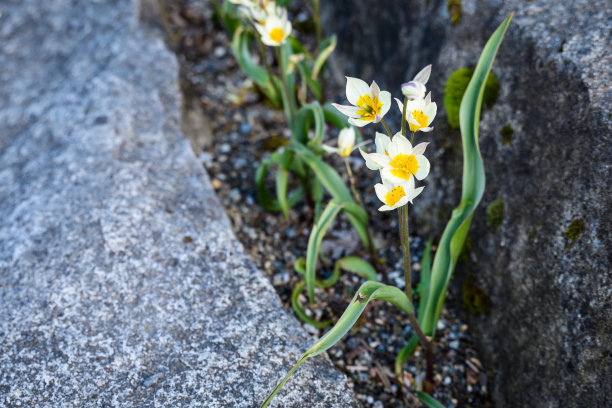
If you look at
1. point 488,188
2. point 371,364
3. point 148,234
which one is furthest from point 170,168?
point 488,188

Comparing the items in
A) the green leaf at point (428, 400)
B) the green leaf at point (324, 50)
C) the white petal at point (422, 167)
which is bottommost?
the green leaf at point (428, 400)

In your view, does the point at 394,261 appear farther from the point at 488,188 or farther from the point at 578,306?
the point at 578,306

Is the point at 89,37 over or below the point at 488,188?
over

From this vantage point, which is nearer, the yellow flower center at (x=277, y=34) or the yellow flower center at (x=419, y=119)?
the yellow flower center at (x=419, y=119)

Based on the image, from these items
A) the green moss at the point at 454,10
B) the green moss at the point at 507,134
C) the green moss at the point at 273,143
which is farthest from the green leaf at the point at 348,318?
the green moss at the point at 273,143

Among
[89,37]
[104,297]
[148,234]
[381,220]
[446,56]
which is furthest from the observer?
[89,37]

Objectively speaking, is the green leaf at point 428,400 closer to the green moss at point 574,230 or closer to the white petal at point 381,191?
the green moss at point 574,230

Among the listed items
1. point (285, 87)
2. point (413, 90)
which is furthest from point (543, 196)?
point (285, 87)
